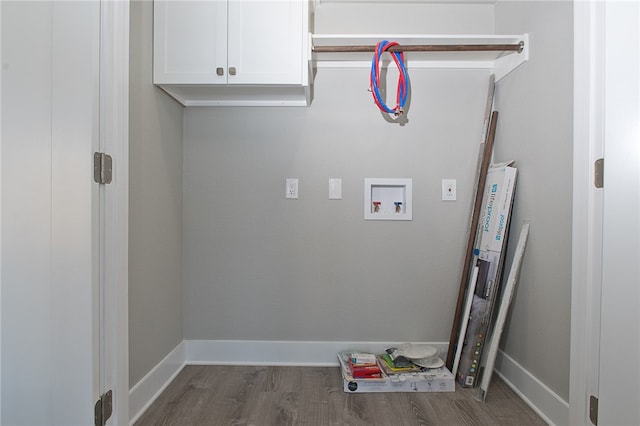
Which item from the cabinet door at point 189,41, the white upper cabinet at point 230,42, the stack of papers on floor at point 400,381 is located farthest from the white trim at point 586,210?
the cabinet door at point 189,41

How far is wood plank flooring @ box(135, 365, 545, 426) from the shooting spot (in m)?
1.62

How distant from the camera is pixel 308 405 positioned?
→ 5.73 feet

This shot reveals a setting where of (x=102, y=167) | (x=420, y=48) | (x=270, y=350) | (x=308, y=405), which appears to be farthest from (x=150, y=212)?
(x=420, y=48)

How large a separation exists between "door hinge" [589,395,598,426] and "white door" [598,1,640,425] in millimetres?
18

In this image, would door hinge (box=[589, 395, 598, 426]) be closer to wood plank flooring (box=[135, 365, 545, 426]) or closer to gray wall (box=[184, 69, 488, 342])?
wood plank flooring (box=[135, 365, 545, 426])

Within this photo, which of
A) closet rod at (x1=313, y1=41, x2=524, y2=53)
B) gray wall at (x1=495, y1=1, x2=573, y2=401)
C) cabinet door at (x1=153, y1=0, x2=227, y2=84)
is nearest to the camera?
gray wall at (x1=495, y1=1, x2=573, y2=401)

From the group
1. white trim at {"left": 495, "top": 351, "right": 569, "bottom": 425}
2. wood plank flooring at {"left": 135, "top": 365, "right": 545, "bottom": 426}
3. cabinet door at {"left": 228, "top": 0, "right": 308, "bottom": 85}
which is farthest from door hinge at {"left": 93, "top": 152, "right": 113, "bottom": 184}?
white trim at {"left": 495, "top": 351, "right": 569, "bottom": 425}

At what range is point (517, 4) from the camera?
6.44ft

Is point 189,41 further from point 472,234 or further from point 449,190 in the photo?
point 472,234

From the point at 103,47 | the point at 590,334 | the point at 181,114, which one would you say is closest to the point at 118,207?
A: the point at 103,47

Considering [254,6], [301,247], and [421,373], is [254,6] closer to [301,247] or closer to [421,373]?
[301,247]

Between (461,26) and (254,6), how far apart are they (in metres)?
1.29

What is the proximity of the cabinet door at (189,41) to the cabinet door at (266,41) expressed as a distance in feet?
0.20

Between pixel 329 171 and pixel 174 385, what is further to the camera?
pixel 329 171
